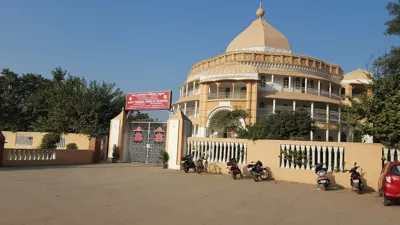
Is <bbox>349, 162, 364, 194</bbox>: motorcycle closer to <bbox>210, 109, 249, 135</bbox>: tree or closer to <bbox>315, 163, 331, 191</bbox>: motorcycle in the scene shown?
<bbox>315, 163, 331, 191</bbox>: motorcycle

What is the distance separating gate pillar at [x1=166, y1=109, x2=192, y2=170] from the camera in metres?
17.0

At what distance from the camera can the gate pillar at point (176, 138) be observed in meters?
17.0

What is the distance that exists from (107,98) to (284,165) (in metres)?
15.5

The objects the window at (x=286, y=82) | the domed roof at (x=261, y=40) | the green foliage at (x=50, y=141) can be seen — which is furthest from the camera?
the domed roof at (x=261, y=40)

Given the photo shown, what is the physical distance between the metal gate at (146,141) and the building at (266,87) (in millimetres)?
12080

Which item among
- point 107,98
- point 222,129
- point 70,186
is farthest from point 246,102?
point 70,186

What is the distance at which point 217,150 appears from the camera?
1548cm

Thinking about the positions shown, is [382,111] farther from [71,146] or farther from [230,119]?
[230,119]

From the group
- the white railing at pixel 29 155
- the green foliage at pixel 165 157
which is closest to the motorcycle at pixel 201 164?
the green foliage at pixel 165 157

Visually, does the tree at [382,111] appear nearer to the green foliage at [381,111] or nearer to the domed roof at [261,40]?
the green foliage at [381,111]

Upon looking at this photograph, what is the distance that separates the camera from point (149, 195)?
342 inches

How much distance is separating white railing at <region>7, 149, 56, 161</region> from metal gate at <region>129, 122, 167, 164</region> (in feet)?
16.0

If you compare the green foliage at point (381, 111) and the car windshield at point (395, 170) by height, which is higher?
the green foliage at point (381, 111)

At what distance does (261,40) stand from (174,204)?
36.5 meters
